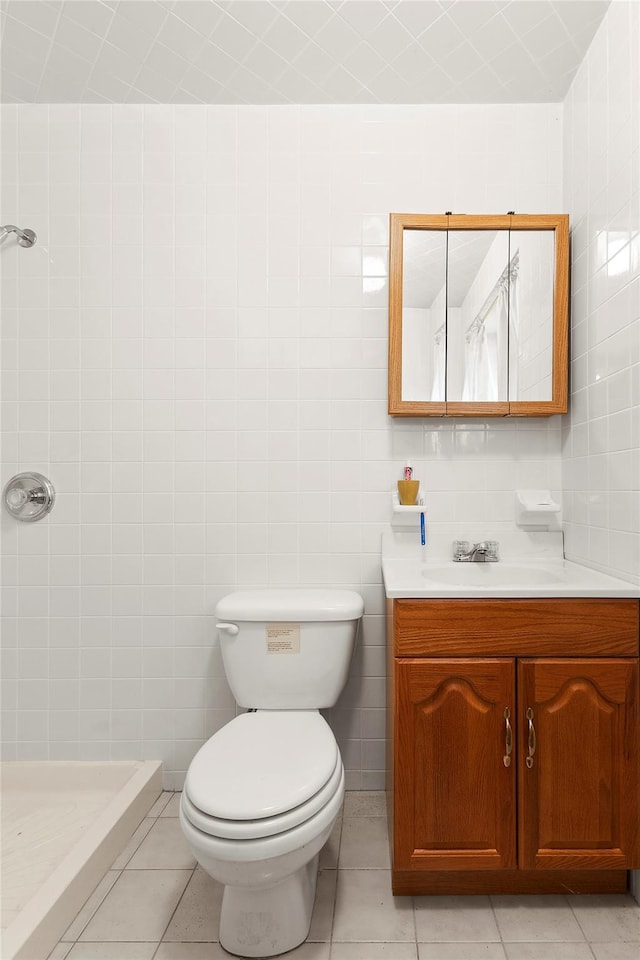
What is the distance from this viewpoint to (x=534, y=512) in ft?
6.72

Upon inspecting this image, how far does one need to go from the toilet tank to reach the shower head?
148cm

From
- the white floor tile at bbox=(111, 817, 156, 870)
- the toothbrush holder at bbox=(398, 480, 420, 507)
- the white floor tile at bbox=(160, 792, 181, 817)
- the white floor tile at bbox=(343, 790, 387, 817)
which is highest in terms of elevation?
the toothbrush holder at bbox=(398, 480, 420, 507)

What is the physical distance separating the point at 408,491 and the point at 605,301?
84 cm

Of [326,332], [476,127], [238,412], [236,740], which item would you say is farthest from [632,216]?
[236,740]

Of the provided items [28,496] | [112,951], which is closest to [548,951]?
[112,951]

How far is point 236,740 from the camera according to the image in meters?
1.51

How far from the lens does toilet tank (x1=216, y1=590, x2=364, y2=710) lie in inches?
70.9

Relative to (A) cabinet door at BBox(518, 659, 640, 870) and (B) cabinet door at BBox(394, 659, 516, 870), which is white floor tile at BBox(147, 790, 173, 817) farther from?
(A) cabinet door at BBox(518, 659, 640, 870)

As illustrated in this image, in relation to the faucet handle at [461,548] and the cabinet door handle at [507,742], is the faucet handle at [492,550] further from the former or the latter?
the cabinet door handle at [507,742]

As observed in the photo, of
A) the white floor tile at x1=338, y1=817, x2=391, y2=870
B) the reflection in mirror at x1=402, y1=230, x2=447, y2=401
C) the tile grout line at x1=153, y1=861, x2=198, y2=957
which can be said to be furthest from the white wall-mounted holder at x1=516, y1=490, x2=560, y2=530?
the tile grout line at x1=153, y1=861, x2=198, y2=957

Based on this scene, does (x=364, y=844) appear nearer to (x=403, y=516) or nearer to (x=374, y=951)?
(x=374, y=951)

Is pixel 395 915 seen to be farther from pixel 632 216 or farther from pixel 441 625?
pixel 632 216

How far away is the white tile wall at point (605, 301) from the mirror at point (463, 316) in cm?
16

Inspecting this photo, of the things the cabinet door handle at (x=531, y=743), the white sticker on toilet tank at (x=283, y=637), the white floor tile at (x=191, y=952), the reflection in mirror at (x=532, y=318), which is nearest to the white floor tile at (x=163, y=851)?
the white floor tile at (x=191, y=952)
